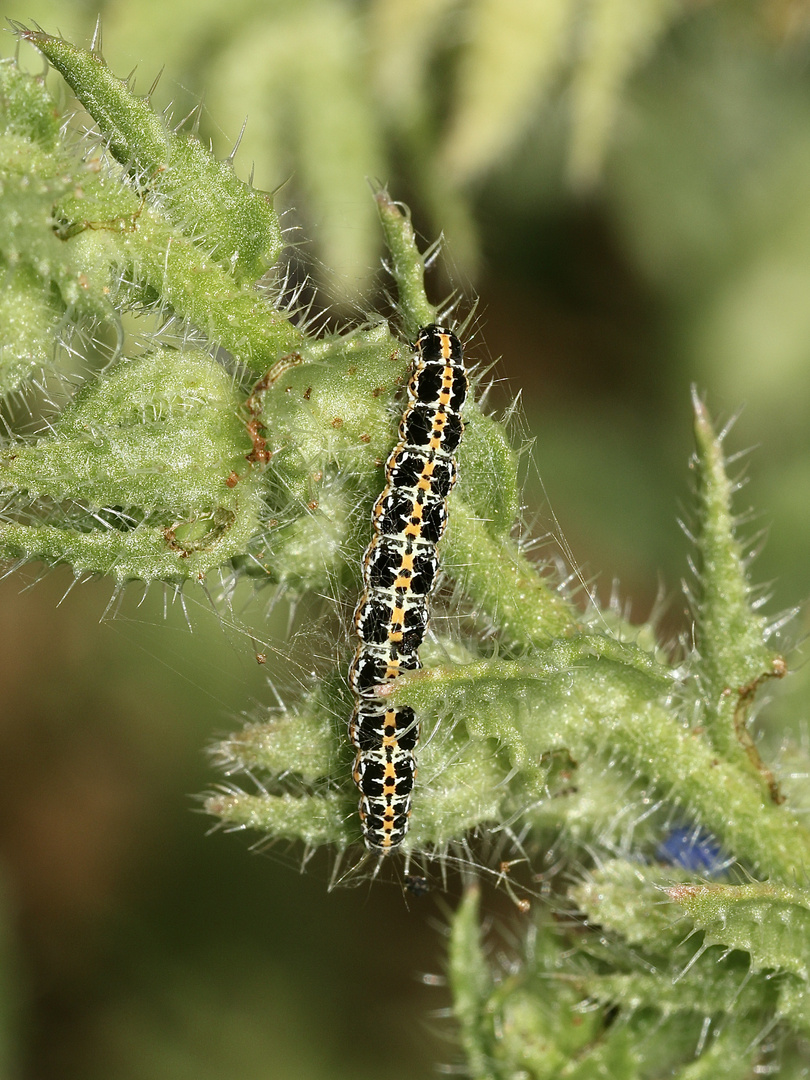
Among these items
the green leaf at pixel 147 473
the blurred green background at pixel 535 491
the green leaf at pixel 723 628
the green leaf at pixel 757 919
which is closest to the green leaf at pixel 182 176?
the green leaf at pixel 147 473

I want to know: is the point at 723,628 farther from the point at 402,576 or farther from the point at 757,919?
the point at 402,576

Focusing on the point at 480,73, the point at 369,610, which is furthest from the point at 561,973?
the point at 480,73

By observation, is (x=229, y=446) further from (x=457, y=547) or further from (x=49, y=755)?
(x=49, y=755)

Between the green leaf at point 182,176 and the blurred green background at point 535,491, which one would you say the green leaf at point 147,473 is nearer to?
the green leaf at point 182,176

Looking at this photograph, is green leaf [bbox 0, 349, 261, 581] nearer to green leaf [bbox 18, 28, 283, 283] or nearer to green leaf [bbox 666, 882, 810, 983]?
green leaf [bbox 18, 28, 283, 283]

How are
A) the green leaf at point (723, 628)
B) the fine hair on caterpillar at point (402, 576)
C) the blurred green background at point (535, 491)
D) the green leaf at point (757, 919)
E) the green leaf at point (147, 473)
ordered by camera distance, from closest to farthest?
1. the green leaf at point (147, 473)
2. the green leaf at point (757, 919)
3. the fine hair on caterpillar at point (402, 576)
4. the green leaf at point (723, 628)
5. the blurred green background at point (535, 491)

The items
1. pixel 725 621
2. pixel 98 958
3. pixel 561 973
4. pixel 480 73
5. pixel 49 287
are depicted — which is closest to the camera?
pixel 49 287

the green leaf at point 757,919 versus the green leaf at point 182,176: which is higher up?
the green leaf at point 182,176

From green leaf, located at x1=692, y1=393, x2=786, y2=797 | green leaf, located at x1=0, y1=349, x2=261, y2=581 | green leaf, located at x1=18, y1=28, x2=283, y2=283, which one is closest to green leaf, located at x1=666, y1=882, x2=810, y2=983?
green leaf, located at x1=692, y1=393, x2=786, y2=797
